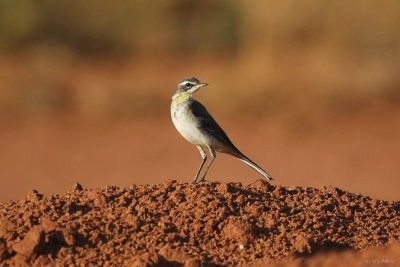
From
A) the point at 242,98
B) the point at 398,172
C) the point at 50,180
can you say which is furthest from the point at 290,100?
the point at 50,180

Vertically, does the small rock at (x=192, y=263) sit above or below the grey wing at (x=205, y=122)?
below

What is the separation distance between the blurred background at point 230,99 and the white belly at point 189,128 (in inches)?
242

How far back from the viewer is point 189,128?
11500 mm

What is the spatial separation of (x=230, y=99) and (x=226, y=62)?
19.7ft

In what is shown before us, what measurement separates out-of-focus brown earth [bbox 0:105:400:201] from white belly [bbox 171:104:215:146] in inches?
242

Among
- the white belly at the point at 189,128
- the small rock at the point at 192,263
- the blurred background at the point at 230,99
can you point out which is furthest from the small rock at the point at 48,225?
the blurred background at the point at 230,99

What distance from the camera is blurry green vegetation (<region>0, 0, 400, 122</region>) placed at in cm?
2459

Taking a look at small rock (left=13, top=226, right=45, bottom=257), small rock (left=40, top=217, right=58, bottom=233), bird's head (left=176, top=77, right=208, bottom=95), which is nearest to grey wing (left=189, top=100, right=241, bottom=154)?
bird's head (left=176, top=77, right=208, bottom=95)

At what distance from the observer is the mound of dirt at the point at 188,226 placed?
7879mm

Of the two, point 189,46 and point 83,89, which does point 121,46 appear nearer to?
point 189,46

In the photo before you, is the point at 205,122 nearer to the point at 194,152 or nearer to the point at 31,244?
the point at 31,244

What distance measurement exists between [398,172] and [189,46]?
618 inches

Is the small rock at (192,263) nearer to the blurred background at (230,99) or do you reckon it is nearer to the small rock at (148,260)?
the small rock at (148,260)

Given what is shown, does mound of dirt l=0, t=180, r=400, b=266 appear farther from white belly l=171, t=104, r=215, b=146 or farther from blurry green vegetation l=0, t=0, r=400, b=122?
blurry green vegetation l=0, t=0, r=400, b=122
